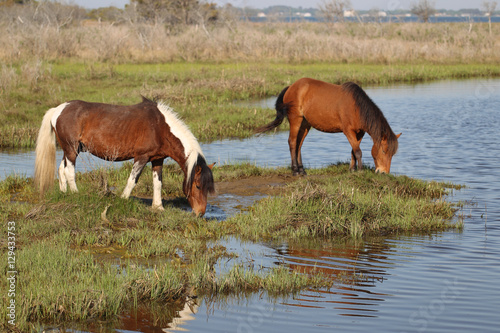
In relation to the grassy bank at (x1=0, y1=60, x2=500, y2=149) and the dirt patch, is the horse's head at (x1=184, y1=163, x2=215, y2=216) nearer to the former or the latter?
the dirt patch

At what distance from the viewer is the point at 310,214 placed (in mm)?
8094

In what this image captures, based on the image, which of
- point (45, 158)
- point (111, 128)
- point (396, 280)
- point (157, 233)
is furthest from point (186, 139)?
point (396, 280)

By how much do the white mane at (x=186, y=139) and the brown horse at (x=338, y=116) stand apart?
3.50 meters

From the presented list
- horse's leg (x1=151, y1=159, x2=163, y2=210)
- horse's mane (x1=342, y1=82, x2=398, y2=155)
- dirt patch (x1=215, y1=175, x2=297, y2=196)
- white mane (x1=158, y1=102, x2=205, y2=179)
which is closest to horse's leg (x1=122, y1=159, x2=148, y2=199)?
horse's leg (x1=151, y1=159, x2=163, y2=210)

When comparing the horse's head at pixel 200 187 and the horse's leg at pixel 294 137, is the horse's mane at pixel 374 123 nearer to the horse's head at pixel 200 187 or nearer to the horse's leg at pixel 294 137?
the horse's leg at pixel 294 137

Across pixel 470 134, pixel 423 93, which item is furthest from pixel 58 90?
pixel 423 93

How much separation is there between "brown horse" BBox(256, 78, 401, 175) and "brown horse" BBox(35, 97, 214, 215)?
345cm

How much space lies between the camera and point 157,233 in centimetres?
754

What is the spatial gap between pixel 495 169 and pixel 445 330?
8.12 m

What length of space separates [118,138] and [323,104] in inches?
169

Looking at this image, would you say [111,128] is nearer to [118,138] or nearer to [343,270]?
[118,138]

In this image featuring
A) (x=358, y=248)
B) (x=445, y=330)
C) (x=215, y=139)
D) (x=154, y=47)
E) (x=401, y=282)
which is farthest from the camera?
(x=154, y=47)

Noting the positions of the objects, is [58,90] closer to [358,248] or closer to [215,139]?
[215,139]

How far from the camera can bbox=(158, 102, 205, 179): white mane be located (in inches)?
312
